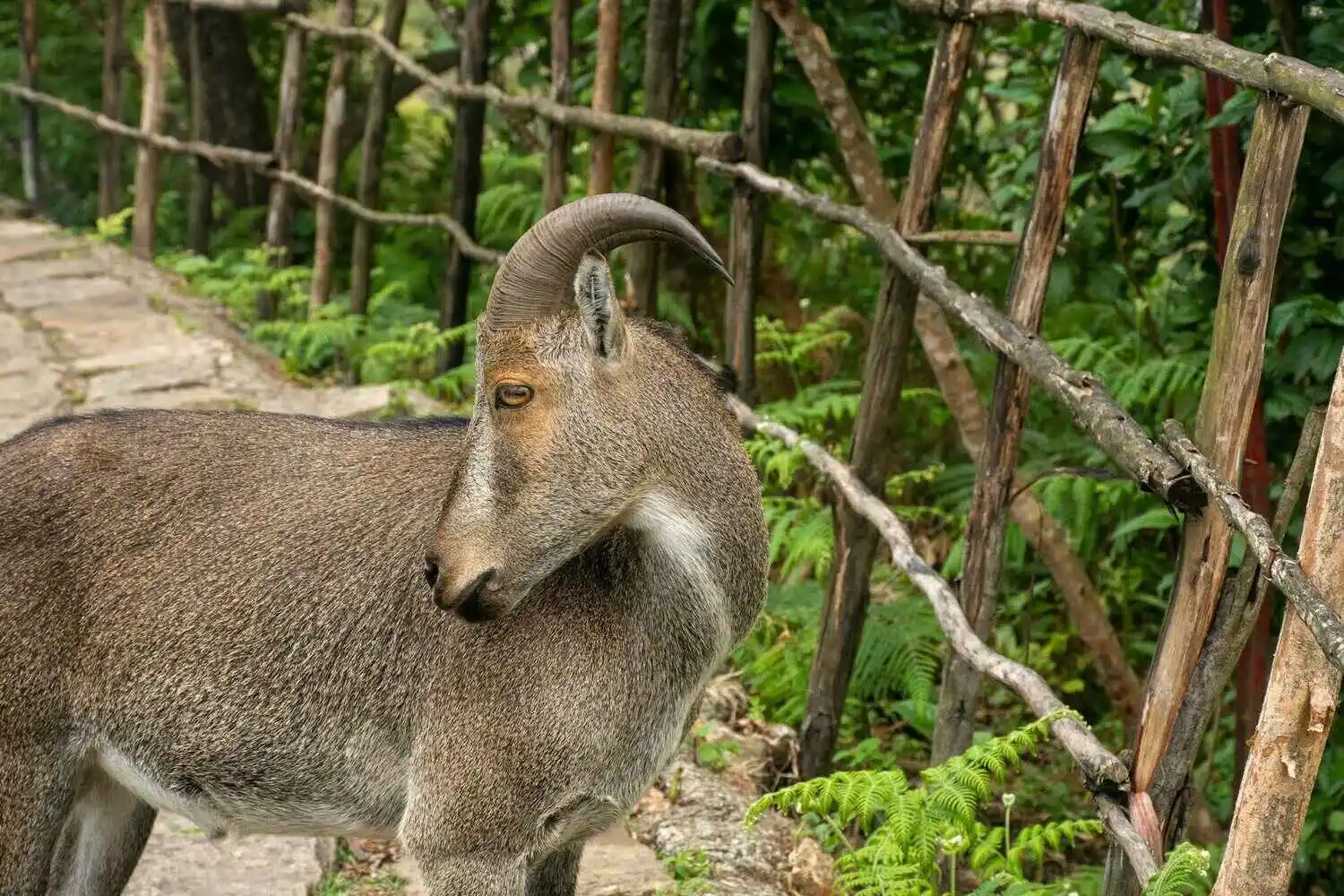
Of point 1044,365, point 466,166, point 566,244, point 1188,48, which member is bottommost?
point 466,166

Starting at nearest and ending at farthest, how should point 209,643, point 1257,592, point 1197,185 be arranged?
point 1257,592 < point 209,643 < point 1197,185

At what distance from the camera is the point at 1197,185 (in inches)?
198

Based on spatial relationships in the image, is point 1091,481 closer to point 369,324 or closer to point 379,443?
point 379,443

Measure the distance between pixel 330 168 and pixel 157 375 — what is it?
2360 millimetres

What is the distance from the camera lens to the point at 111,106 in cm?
1420

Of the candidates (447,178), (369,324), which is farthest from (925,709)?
(447,178)

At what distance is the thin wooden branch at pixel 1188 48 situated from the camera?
2895 millimetres

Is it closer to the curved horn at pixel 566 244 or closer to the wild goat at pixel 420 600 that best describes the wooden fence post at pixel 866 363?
the wild goat at pixel 420 600

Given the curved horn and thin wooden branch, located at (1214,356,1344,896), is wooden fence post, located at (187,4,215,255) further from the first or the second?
thin wooden branch, located at (1214,356,1344,896)

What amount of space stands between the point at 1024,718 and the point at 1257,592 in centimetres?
324

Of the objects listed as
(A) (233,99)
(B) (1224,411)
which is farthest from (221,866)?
(A) (233,99)

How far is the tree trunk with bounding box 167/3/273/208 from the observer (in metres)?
13.2

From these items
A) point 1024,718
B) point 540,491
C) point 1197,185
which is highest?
point 1197,185

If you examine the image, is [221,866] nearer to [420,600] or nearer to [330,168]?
[420,600]
